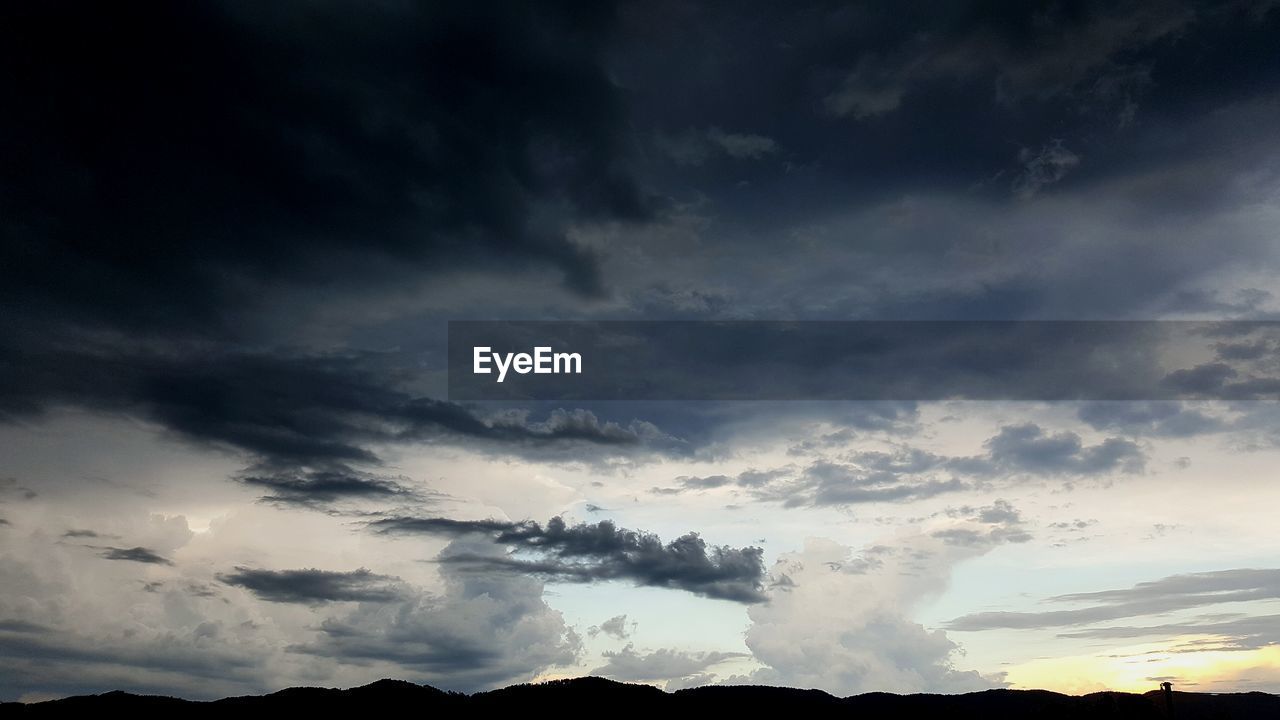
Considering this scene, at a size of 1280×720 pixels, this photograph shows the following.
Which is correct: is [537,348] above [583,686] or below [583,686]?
above

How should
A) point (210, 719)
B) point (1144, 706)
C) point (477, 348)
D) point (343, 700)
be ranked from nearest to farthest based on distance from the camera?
point (477, 348) < point (1144, 706) < point (210, 719) < point (343, 700)

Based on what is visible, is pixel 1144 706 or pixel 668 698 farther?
pixel 668 698

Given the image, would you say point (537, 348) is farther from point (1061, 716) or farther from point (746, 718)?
point (746, 718)

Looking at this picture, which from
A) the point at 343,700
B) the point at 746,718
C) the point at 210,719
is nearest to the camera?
the point at 210,719

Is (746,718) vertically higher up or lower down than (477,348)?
lower down

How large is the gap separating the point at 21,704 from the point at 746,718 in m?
138

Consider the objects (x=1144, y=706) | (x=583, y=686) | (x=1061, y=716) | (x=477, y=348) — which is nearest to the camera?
(x=477, y=348)

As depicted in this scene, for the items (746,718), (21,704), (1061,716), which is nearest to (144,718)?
(21,704)

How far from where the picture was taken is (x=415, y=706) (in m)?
163

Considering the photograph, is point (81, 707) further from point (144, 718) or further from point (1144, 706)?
point (1144, 706)

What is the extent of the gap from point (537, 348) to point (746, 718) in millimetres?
168703

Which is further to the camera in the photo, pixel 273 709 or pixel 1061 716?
pixel 273 709

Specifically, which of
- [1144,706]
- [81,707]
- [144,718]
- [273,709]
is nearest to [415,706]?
[273,709]

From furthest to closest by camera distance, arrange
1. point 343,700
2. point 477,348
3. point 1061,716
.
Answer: point 343,700
point 1061,716
point 477,348
